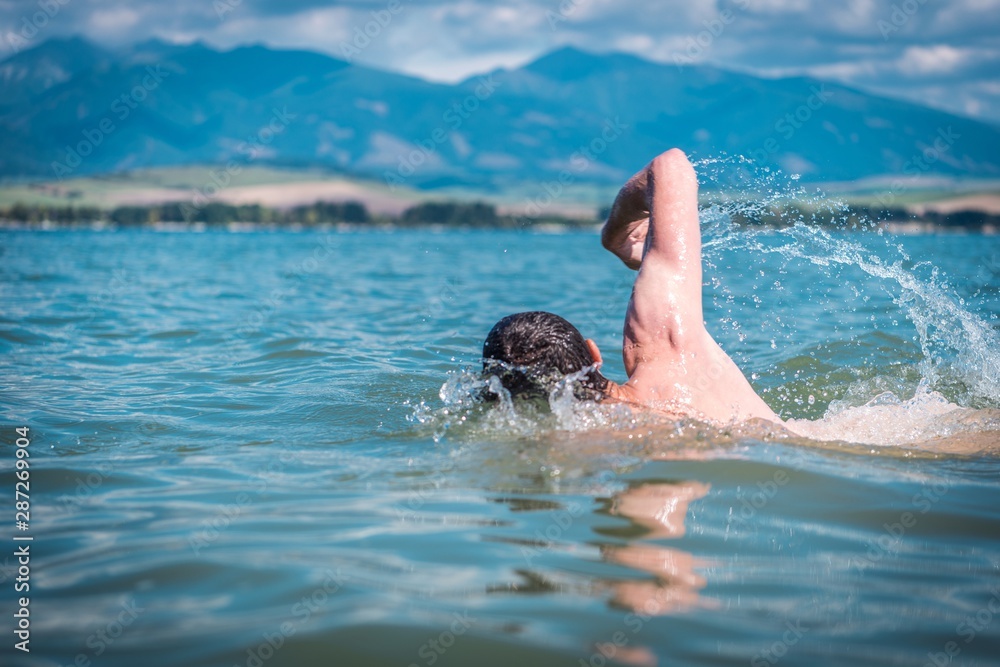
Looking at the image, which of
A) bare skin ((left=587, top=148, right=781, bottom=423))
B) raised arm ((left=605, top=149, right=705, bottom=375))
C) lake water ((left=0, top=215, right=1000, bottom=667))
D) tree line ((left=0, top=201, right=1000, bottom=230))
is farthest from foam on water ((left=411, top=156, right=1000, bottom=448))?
tree line ((left=0, top=201, right=1000, bottom=230))

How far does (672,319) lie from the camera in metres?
5.27

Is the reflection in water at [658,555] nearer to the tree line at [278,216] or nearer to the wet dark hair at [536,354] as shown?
the wet dark hair at [536,354]

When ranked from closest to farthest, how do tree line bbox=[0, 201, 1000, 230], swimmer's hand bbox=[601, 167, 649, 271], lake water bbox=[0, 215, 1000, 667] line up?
1. lake water bbox=[0, 215, 1000, 667]
2. swimmer's hand bbox=[601, 167, 649, 271]
3. tree line bbox=[0, 201, 1000, 230]

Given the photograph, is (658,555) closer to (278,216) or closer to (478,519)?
(478,519)

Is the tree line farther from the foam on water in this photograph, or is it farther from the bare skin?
the bare skin

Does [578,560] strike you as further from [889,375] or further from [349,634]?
[889,375]

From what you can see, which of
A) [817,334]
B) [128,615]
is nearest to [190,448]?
[128,615]

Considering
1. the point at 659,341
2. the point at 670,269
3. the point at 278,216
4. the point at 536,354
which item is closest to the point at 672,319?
the point at 659,341

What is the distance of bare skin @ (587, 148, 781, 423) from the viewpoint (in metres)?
5.27

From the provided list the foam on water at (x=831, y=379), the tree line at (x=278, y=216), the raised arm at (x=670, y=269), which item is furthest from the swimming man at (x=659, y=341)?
the tree line at (x=278, y=216)

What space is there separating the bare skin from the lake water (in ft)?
0.82

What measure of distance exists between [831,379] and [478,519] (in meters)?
6.21

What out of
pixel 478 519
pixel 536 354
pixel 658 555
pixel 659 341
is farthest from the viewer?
pixel 536 354

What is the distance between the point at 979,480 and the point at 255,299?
14645 mm
